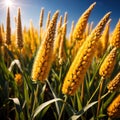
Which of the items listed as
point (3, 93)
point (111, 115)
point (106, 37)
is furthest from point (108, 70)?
point (106, 37)

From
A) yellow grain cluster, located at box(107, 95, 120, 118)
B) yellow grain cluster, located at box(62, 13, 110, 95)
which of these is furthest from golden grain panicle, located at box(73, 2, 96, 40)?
yellow grain cluster, located at box(107, 95, 120, 118)

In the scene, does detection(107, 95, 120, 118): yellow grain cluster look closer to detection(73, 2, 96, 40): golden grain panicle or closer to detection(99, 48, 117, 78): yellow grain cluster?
detection(99, 48, 117, 78): yellow grain cluster

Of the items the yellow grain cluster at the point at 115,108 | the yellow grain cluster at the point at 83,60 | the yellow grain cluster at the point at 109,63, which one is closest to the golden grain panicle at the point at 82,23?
the yellow grain cluster at the point at 109,63

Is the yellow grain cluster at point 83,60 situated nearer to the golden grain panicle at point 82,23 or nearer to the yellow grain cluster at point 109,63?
the yellow grain cluster at point 109,63

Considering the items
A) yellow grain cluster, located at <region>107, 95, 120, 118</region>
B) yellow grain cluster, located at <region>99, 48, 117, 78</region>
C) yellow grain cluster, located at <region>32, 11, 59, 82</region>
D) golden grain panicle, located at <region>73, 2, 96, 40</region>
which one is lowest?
yellow grain cluster, located at <region>107, 95, 120, 118</region>

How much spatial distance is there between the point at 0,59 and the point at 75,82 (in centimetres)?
185

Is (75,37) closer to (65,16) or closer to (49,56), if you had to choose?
(49,56)

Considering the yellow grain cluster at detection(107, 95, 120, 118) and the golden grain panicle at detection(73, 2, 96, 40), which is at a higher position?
the golden grain panicle at detection(73, 2, 96, 40)

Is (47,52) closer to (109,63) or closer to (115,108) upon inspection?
(109,63)

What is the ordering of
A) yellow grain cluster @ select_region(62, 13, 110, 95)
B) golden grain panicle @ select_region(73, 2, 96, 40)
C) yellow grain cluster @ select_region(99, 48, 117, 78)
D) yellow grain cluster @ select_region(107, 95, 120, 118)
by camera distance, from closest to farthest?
yellow grain cluster @ select_region(62, 13, 110, 95), yellow grain cluster @ select_region(99, 48, 117, 78), yellow grain cluster @ select_region(107, 95, 120, 118), golden grain panicle @ select_region(73, 2, 96, 40)

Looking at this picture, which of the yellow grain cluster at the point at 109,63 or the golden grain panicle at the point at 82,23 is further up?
the golden grain panicle at the point at 82,23

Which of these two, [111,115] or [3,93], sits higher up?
[3,93]

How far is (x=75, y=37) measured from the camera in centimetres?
293

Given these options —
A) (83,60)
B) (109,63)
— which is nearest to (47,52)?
(83,60)
